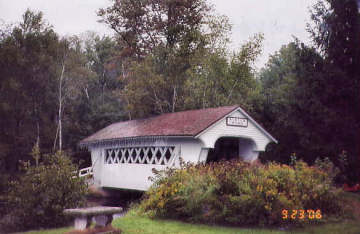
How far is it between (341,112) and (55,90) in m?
23.3

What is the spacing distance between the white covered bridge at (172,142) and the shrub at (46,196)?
18.0 feet

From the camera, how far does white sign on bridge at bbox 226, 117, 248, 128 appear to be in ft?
59.1

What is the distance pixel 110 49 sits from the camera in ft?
133

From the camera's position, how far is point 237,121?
18.2 metres

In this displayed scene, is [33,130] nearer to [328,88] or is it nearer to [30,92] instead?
[30,92]

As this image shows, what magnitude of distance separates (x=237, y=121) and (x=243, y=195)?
7.85 m

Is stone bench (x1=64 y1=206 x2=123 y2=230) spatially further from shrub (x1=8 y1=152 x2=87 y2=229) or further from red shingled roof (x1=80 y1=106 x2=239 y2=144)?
red shingled roof (x1=80 y1=106 x2=239 y2=144)

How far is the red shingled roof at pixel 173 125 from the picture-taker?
1775cm

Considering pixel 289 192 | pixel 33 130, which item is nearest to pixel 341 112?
pixel 289 192

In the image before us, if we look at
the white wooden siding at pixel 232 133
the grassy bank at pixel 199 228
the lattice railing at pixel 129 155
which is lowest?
the grassy bank at pixel 199 228

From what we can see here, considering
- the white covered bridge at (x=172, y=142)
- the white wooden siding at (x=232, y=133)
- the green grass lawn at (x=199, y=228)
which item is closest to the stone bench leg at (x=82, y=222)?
the green grass lawn at (x=199, y=228)
